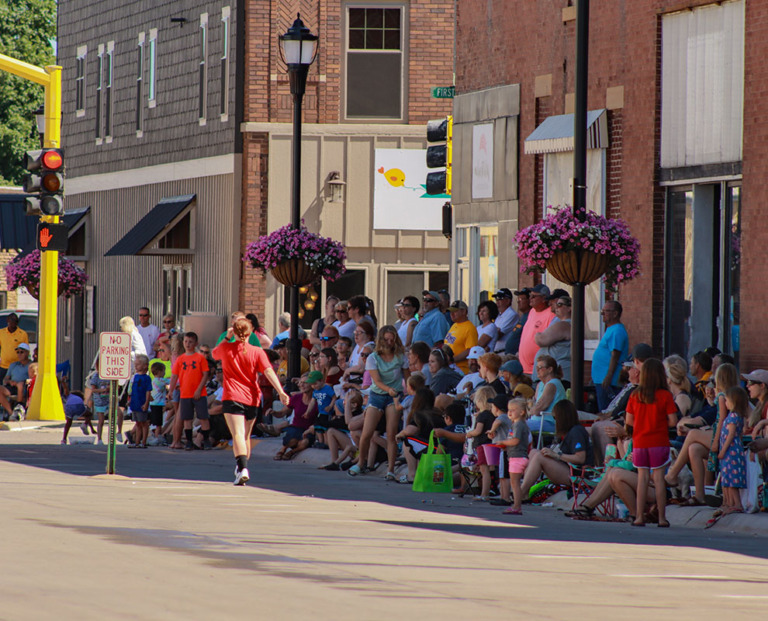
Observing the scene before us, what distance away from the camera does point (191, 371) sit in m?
23.2

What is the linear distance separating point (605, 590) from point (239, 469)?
8.05m

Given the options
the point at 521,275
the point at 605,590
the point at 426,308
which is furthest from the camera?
the point at 521,275

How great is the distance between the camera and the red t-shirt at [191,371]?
23.2 metres

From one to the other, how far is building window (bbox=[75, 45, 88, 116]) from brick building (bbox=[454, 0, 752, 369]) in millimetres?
18632

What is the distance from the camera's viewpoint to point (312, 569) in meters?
10.5

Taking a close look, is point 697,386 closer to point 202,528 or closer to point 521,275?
point 202,528

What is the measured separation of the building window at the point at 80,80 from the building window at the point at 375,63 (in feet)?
32.9

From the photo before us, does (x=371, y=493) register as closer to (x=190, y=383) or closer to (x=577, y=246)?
(x=577, y=246)

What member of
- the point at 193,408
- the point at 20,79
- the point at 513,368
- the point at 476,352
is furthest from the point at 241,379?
the point at 20,79

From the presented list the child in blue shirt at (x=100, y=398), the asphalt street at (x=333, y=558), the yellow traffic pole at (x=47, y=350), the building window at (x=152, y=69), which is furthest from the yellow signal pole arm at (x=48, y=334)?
the asphalt street at (x=333, y=558)

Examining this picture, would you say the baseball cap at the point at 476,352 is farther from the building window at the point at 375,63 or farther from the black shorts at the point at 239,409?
the building window at the point at 375,63

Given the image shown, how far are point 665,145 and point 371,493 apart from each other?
6.27 metres

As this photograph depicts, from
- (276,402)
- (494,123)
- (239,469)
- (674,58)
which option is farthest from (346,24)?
(239,469)

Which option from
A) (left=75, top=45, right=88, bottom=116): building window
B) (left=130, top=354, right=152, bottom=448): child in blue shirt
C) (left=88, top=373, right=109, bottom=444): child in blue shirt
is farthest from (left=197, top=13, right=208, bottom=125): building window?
(left=130, top=354, right=152, bottom=448): child in blue shirt
